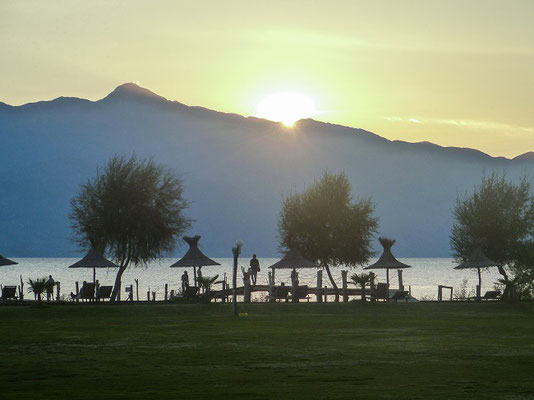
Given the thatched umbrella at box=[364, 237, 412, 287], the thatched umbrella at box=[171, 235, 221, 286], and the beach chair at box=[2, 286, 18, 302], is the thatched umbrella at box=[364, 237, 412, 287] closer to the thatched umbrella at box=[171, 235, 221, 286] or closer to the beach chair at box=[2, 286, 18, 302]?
the thatched umbrella at box=[171, 235, 221, 286]

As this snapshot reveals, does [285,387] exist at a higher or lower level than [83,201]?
lower

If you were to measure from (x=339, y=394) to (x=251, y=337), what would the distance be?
44.6ft

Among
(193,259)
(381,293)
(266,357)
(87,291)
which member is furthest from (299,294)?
(266,357)

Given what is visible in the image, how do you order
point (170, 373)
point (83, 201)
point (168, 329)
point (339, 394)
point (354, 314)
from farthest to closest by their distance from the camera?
point (83, 201) → point (354, 314) → point (168, 329) → point (170, 373) → point (339, 394)

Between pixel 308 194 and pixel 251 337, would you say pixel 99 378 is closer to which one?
pixel 251 337

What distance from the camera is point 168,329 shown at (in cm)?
3544

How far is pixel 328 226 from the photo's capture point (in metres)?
77.5

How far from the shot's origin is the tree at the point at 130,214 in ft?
212

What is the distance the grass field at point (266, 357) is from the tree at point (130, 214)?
Answer: 20.5 meters

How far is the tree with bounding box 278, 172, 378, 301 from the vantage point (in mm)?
77250

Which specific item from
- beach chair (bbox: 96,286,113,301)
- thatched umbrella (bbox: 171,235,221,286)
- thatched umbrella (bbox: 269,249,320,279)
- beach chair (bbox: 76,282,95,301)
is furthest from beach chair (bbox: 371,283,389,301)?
beach chair (bbox: 76,282,95,301)

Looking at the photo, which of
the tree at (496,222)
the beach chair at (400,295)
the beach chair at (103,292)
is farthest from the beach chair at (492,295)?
the beach chair at (103,292)

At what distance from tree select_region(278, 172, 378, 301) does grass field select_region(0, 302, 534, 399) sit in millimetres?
32827

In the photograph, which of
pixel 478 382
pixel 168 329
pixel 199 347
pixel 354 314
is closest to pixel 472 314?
pixel 354 314
